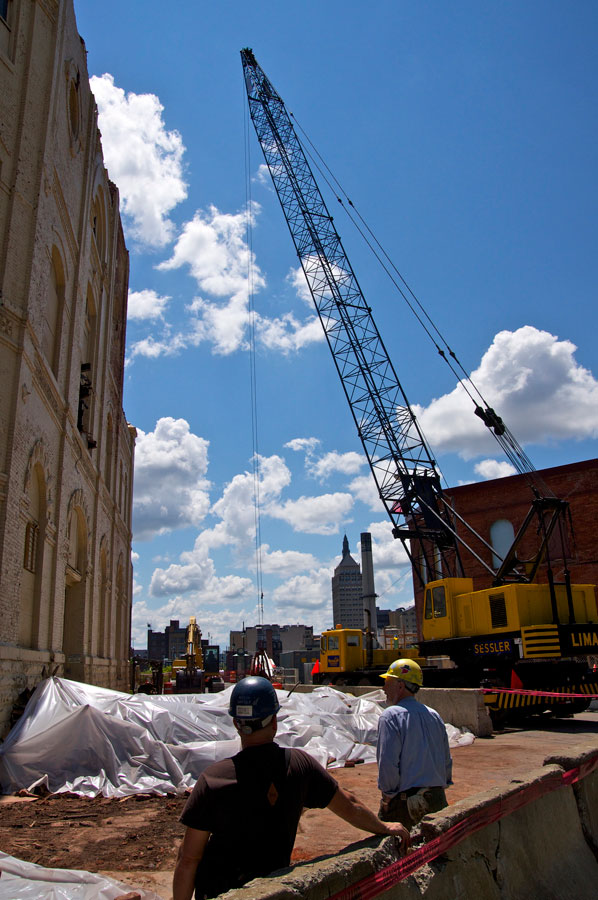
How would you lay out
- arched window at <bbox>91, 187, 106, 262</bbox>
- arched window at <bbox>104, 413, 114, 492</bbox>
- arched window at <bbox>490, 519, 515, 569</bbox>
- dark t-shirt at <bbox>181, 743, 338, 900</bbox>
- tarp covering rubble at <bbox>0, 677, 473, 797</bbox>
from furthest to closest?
arched window at <bbox>490, 519, 515, 569</bbox> < arched window at <bbox>104, 413, 114, 492</bbox> < arched window at <bbox>91, 187, 106, 262</bbox> < tarp covering rubble at <bbox>0, 677, 473, 797</bbox> < dark t-shirt at <bbox>181, 743, 338, 900</bbox>

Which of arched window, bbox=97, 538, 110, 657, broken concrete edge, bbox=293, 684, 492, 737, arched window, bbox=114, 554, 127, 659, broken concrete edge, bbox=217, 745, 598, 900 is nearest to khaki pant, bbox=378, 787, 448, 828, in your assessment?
broken concrete edge, bbox=217, 745, 598, 900

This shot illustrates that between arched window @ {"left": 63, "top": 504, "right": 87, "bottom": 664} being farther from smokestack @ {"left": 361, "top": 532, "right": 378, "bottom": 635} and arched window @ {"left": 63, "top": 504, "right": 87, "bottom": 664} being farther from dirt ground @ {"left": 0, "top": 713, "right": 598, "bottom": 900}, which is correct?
smokestack @ {"left": 361, "top": 532, "right": 378, "bottom": 635}

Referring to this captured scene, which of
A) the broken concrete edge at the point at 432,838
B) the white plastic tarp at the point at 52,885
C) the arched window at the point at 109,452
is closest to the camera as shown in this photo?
the broken concrete edge at the point at 432,838

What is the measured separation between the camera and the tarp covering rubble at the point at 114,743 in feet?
27.8

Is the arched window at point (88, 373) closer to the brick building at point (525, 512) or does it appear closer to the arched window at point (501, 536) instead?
the brick building at point (525, 512)

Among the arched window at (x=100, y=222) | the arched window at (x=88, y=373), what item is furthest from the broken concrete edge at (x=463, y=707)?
the arched window at (x=100, y=222)

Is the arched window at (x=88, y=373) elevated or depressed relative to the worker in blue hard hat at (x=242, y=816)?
elevated

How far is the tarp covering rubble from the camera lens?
8461 millimetres

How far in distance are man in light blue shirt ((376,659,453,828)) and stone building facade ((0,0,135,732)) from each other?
763cm

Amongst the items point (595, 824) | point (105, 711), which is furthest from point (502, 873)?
point (105, 711)

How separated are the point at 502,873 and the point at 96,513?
16.7 metres

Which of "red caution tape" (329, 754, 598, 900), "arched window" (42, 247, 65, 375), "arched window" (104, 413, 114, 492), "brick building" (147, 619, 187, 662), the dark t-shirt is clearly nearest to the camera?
the dark t-shirt

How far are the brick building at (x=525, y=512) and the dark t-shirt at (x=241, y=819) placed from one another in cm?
3175

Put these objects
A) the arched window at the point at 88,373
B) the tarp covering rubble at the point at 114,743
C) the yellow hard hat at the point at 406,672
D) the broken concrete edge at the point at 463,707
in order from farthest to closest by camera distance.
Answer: the arched window at the point at 88,373 → the broken concrete edge at the point at 463,707 → the tarp covering rubble at the point at 114,743 → the yellow hard hat at the point at 406,672
